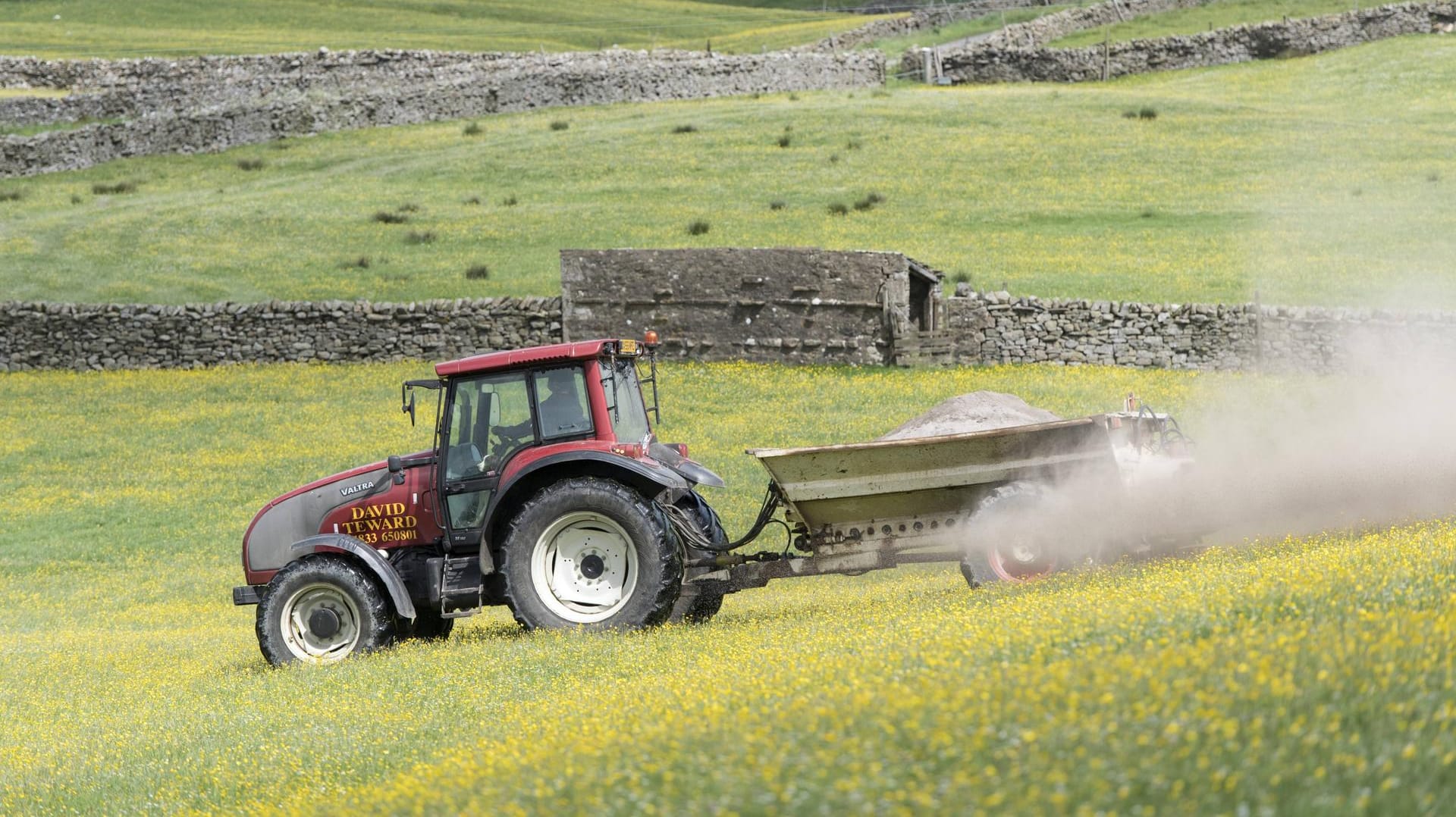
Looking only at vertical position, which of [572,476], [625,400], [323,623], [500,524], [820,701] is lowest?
[323,623]

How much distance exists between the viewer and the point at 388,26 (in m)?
77.7

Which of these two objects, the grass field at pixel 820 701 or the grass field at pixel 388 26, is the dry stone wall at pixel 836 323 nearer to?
the grass field at pixel 820 701

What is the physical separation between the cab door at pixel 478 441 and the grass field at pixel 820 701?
41.0 inches

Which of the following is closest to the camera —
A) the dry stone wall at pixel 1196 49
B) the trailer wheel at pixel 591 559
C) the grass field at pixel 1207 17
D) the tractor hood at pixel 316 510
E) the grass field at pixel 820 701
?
the grass field at pixel 820 701

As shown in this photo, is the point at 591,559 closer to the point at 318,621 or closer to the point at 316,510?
the point at 318,621

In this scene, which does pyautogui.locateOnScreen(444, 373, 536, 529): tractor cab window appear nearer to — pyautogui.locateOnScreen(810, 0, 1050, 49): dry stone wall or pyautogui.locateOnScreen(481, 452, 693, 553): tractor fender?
pyautogui.locateOnScreen(481, 452, 693, 553): tractor fender

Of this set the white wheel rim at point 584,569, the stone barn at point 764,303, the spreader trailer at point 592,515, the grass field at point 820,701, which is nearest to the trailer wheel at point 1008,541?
the spreader trailer at point 592,515

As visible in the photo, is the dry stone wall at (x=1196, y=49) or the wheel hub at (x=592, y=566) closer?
the wheel hub at (x=592, y=566)

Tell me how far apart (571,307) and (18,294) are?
14.5 metres

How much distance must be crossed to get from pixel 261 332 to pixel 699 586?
2157cm

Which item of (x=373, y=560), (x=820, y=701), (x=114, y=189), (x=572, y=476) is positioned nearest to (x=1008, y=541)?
(x=572, y=476)

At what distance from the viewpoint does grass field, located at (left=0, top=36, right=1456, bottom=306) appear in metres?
31.3

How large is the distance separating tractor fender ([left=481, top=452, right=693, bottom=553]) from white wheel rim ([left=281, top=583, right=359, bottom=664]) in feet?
4.59

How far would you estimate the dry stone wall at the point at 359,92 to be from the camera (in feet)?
158
